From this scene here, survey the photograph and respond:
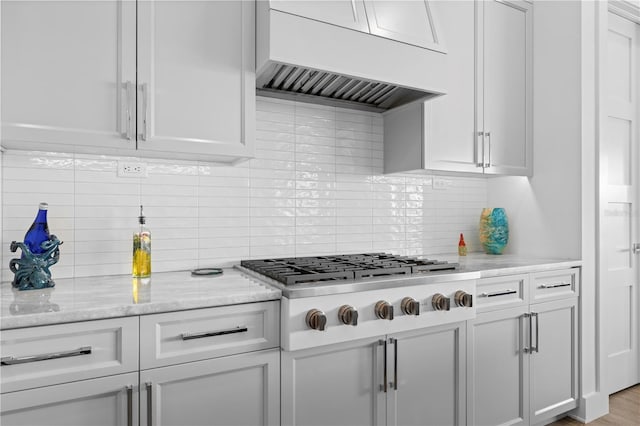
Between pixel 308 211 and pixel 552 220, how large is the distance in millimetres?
1532

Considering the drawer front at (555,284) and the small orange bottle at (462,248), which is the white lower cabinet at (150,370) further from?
the small orange bottle at (462,248)

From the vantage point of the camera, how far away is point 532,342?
7.17ft

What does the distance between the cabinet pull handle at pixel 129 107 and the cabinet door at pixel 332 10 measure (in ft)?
2.14

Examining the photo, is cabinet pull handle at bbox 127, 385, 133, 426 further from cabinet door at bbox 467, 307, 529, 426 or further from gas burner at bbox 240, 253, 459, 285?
cabinet door at bbox 467, 307, 529, 426

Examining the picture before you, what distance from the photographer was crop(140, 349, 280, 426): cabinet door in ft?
4.30

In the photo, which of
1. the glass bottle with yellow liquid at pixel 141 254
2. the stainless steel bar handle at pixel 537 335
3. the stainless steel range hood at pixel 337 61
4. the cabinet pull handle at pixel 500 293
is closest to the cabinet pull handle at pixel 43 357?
the glass bottle with yellow liquid at pixel 141 254

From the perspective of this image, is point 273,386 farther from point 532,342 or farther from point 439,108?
point 439,108

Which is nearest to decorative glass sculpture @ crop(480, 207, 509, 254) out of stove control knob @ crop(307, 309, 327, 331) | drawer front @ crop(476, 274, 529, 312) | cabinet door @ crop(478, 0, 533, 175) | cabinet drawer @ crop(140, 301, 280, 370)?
cabinet door @ crop(478, 0, 533, 175)

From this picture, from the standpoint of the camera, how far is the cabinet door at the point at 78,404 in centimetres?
115

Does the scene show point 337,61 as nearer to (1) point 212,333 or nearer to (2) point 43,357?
(1) point 212,333

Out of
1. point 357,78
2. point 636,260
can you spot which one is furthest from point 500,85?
point 636,260

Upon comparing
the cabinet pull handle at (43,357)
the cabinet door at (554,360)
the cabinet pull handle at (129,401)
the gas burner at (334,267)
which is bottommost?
the cabinet door at (554,360)

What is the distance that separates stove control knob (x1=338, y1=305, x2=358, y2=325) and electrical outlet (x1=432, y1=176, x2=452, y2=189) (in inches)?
58.0

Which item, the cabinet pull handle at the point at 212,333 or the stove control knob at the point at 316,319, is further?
the stove control knob at the point at 316,319
